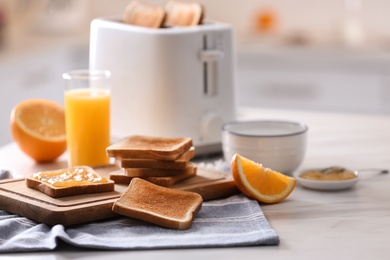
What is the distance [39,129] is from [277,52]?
196cm

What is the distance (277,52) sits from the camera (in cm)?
345

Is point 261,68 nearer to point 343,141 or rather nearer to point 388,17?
point 388,17

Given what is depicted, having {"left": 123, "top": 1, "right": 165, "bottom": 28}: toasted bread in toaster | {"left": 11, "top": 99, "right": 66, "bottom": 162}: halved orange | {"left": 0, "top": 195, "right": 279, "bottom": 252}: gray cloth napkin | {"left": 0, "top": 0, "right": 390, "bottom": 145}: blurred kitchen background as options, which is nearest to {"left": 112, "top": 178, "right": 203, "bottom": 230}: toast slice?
{"left": 0, "top": 195, "right": 279, "bottom": 252}: gray cloth napkin

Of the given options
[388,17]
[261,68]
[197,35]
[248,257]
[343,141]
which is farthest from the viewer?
[388,17]

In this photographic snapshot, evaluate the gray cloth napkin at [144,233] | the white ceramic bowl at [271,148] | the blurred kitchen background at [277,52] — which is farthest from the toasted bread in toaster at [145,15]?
the blurred kitchen background at [277,52]

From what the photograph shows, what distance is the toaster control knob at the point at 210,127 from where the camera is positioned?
1.72 metres

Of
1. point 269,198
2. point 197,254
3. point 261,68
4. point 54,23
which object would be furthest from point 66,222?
point 54,23

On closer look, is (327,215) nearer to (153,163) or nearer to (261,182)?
(261,182)

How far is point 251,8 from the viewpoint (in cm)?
404

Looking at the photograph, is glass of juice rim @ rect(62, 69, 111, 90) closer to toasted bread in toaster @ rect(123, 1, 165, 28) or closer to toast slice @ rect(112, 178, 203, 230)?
toasted bread in toaster @ rect(123, 1, 165, 28)

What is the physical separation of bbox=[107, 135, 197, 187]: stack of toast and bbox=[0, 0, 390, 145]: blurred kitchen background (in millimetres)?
1832

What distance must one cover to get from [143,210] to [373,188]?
501 millimetres

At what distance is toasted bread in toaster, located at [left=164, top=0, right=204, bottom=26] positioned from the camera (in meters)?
1.77

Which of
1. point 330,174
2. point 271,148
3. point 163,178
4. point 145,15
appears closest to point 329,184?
point 330,174
